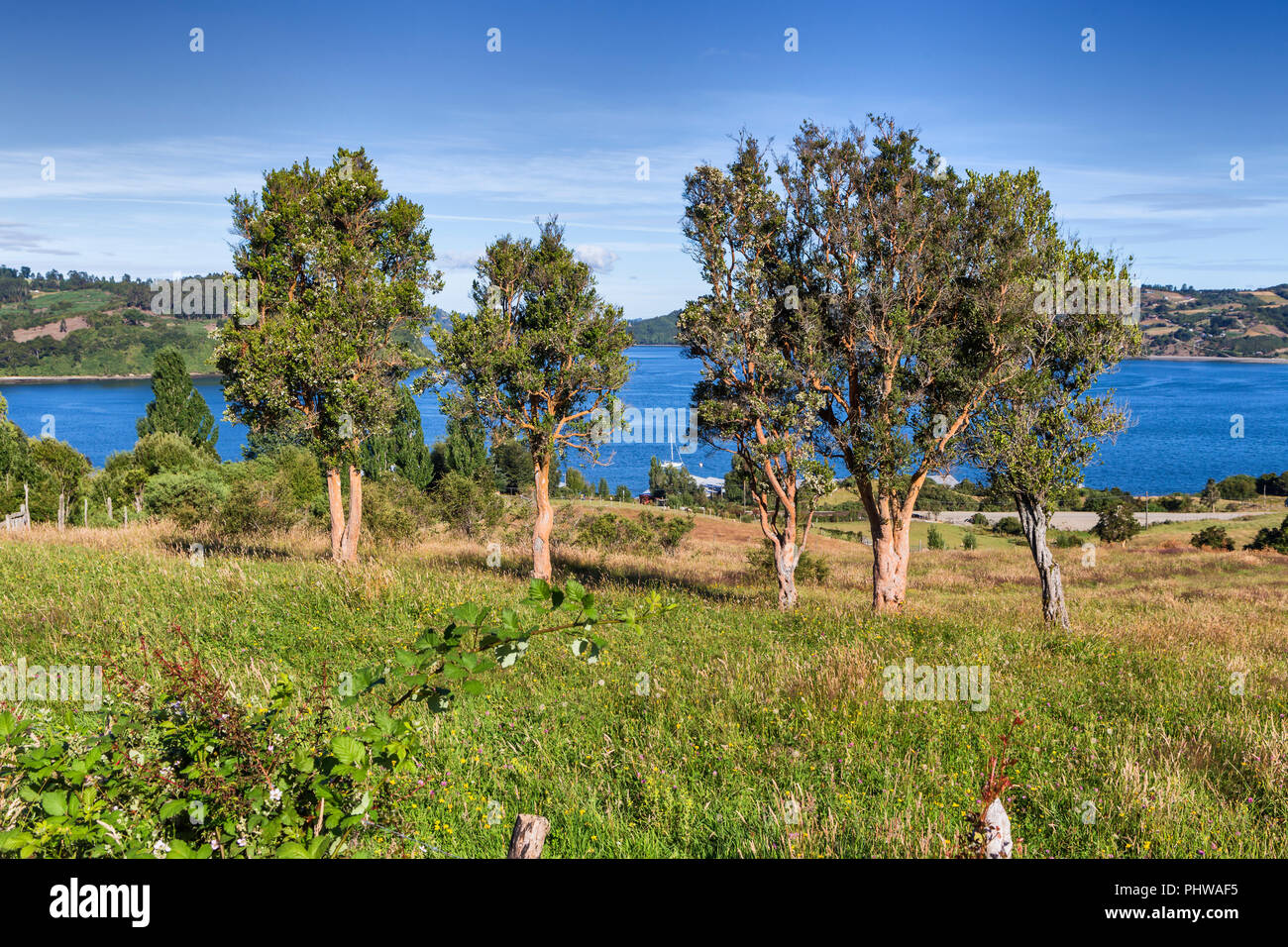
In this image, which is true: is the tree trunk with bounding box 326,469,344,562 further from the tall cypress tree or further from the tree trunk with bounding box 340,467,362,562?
the tall cypress tree

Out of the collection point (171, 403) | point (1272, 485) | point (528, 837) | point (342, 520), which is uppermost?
point (171, 403)

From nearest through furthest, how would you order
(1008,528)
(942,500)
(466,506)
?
(466,506) → (1008,528) → (942,500)

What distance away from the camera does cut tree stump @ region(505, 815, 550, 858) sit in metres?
3.63

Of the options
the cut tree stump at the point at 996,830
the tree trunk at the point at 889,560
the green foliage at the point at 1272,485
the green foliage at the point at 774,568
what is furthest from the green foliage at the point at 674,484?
the cut tree stump at the point at 996,830

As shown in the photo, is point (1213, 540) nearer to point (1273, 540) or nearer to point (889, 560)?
point (1273, 540)

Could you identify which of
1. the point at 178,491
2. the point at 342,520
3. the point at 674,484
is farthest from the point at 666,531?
the point at 674,484

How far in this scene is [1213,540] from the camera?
62.2m

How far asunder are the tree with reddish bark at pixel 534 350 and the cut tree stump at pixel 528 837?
52.6 feet

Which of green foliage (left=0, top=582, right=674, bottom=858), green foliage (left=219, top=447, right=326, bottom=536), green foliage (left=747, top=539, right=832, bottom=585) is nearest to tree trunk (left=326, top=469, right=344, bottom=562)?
green foliage (left=219, top=447, right=326, bottom=536)

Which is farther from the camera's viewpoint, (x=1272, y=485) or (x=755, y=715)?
(x=1272, y=485)

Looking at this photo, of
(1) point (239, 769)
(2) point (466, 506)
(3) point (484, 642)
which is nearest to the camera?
(3) point (484, 642)

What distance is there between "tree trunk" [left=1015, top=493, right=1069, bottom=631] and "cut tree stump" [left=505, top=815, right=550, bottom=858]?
16.3 meters

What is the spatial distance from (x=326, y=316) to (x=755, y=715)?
16.6 m

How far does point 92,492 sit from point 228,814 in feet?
198
